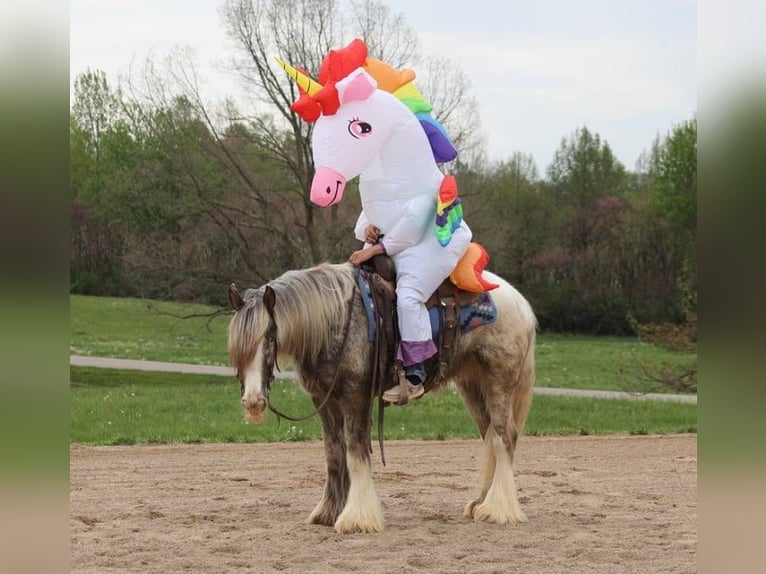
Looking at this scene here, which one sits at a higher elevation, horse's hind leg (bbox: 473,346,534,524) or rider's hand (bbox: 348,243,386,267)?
rider's hand (bbox: 348,243,386,267)

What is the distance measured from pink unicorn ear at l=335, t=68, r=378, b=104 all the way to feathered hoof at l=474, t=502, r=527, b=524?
8.84 ft

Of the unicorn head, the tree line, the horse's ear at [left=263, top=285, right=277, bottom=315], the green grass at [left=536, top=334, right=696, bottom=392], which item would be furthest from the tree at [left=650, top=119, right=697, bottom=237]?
the horse's ear at [left=263, top=285, right=277, bottom=315]

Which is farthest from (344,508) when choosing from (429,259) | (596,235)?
(596,235)

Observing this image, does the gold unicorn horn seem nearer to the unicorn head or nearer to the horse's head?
the unicorn head

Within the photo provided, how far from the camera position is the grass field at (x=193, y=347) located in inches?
758

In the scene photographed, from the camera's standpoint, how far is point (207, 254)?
1466cm

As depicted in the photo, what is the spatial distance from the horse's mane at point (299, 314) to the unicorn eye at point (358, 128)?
0.82 meters

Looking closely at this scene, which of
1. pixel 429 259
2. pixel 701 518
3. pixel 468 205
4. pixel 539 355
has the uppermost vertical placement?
pixel 468 205

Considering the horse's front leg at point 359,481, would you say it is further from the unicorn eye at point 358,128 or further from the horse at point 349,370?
the unicorn eye at point 358,128

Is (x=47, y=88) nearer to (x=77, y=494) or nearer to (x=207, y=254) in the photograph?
(x=77, y=494)

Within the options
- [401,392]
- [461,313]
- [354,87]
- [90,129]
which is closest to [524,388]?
[461,313]

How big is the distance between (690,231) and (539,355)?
711 centimetres

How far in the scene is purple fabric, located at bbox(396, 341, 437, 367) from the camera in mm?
5480

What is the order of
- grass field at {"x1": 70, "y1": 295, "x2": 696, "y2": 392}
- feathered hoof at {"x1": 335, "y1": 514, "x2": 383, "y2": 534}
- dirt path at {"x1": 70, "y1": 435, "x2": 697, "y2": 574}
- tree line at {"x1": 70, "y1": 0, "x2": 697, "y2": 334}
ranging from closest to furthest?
dirt path at {"x1": 70, "y1": 435, "x2": 697, "y2": 574}
feathered hoof at {"x1": 335, "y1": 514, "x2": 383, "y2": 534}
tree line at {"x1": 70, "y1": 0, "x2": 697, "y2": 334}
grass field at {"x1": 70, "y1": 295, "x2": 696, "y2": 392}
